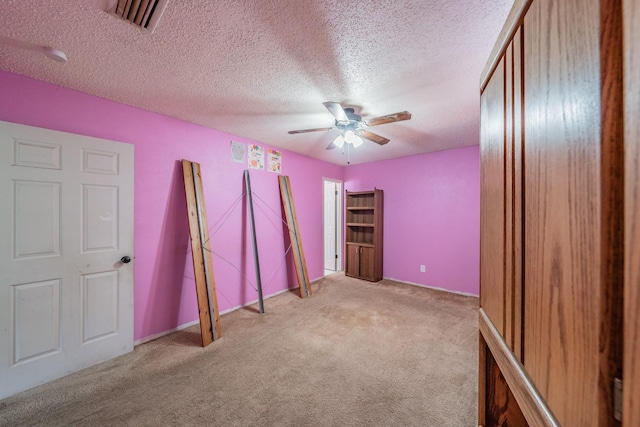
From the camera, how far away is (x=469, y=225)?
3670 millimetres

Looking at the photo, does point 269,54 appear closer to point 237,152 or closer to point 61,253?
point 237,152

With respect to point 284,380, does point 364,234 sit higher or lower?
higher

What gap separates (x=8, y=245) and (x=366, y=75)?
2928 mm

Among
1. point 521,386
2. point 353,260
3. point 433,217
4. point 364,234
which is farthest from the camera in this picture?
point 364,234

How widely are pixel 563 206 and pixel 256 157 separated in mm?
3414

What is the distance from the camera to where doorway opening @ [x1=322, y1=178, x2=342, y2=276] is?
16.9ft

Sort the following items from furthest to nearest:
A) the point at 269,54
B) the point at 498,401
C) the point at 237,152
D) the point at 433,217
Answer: the point at 433,217, the point at 237,152, the point at 269,54, the point at 498,401

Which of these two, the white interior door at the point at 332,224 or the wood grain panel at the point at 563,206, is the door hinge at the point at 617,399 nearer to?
the wood grain panel at the point at 563,206

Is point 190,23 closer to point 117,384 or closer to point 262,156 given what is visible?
point 262,156

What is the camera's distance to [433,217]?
402cm

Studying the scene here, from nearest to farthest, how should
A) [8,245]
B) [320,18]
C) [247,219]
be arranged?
[320,18] < [8,245] < [247,219]

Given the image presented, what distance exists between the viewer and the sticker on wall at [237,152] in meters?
3.16

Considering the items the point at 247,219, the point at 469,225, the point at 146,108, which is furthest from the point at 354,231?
the point at 146,108

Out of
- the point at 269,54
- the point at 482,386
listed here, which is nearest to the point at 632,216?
the point at 482,386
